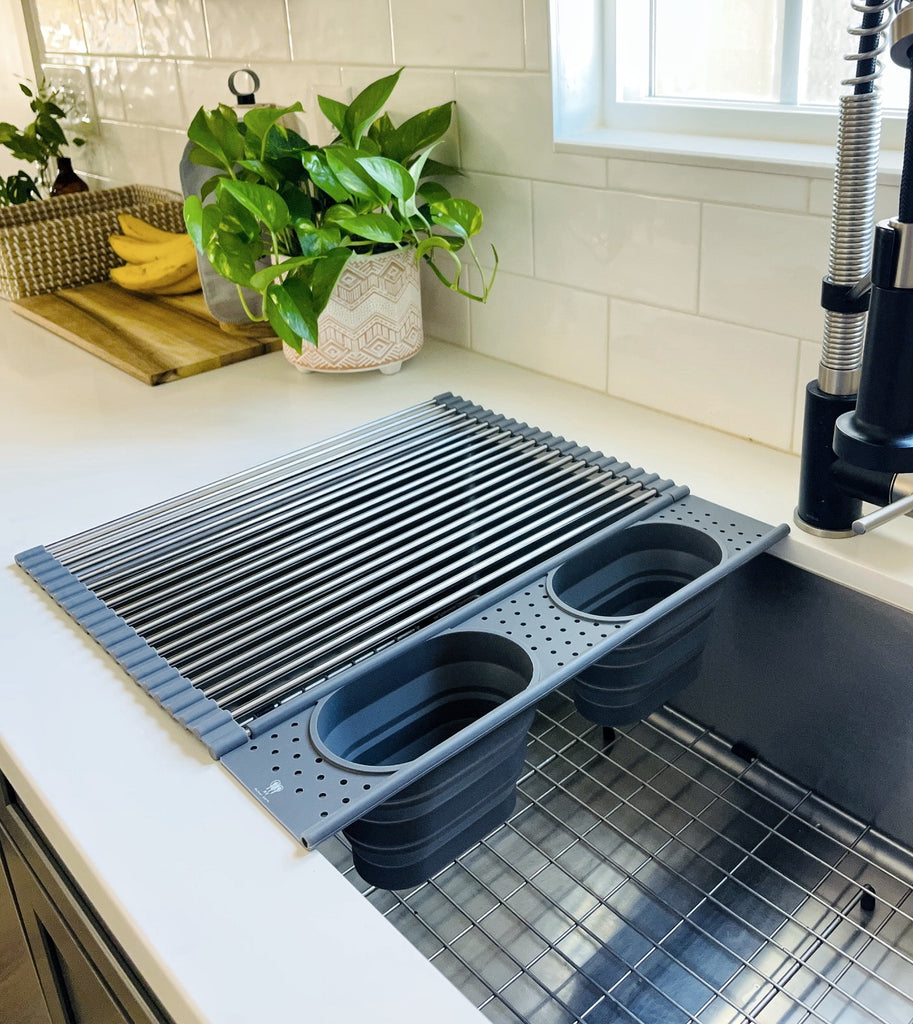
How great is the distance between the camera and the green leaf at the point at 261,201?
1.11 meters

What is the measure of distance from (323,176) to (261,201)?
0.07 meters

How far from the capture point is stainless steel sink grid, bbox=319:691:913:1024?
2.72 ft

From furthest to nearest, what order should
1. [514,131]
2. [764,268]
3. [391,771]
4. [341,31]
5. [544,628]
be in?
[341,31]
[514,131]
[764,268]
[544,628]
[391,771]

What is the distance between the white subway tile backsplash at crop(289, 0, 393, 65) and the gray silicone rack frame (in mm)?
604

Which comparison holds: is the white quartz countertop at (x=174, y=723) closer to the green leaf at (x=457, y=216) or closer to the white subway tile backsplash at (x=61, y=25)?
the green leaf at (x=457, y=216)

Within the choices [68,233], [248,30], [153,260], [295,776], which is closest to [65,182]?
[68,233]

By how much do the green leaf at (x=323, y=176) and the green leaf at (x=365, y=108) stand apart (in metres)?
0.07

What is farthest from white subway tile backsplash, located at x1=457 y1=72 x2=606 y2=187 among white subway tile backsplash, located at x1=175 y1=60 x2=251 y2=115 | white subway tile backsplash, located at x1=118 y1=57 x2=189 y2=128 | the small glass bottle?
the small glass bottle

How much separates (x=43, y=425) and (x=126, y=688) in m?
0.62

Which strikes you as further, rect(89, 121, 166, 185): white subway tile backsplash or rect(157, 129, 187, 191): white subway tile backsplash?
rect(89, 121, 166, 185): white subway tile backsplash

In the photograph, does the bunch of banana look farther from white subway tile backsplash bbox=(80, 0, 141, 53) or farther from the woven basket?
white subway tile backsplash bbox=(80, 0, 141, 53)

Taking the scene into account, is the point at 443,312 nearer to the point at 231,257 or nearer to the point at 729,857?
the point at 231,257

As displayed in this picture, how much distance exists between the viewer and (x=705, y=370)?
115 centimetres

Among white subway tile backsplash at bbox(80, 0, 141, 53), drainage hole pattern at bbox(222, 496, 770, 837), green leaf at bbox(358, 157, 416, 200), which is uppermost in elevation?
white subway tile backsplash at bbox(80, 0, 141, 53)
